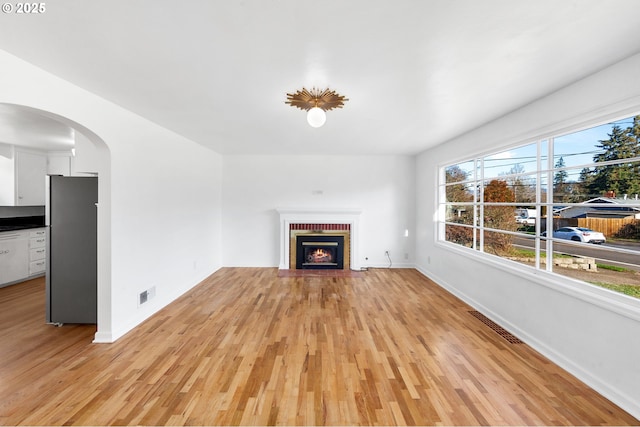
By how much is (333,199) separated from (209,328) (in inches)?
139

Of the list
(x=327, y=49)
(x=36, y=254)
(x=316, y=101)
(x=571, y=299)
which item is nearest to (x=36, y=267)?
(x=36, y=254)

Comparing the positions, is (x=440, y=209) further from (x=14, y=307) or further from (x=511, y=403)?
(x=14, y=307)

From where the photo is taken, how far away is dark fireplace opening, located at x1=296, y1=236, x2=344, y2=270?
17.6 feet

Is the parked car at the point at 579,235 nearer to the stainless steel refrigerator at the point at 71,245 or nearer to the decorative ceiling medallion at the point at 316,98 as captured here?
the decorative ceiling medallion at the point at 316,98

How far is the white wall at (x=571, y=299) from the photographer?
1.78 meters

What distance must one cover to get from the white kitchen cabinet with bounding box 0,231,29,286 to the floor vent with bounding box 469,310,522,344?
740 cm

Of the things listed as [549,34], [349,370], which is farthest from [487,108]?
[349,370]

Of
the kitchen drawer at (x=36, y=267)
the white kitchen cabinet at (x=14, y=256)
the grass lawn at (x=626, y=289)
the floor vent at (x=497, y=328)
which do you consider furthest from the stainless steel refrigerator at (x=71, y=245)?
the grass lawn at (x=626, y=289)

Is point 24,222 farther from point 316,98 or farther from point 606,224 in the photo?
point 606,224

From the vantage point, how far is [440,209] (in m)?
4.71

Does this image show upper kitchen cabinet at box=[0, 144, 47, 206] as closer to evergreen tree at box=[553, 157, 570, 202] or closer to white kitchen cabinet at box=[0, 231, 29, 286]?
white kitchen cabinet at box=[0, 231, 29, 286]

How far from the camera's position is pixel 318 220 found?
17.6ft

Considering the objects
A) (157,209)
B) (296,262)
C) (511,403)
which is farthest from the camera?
(296,262)

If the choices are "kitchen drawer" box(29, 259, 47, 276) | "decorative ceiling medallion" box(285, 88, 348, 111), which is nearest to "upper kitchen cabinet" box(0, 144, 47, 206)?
"kitchen drawer" box(29, 259, 47, 276)
